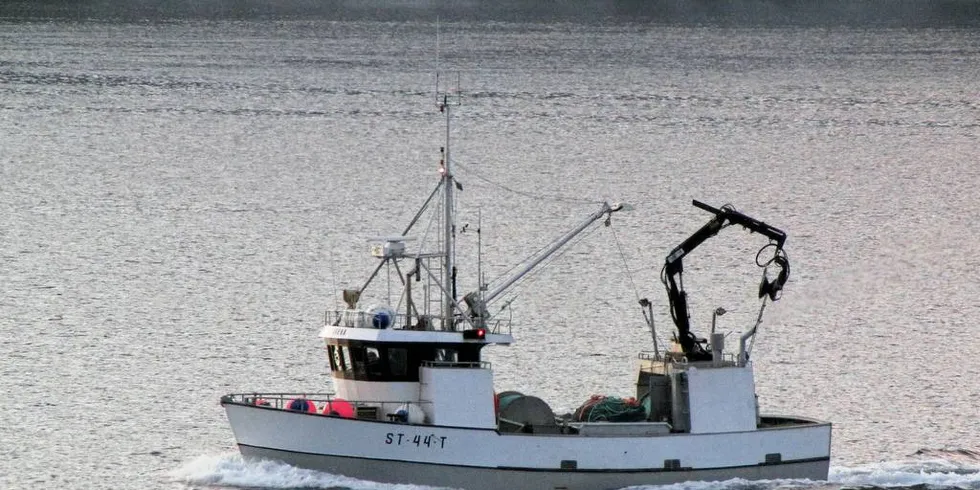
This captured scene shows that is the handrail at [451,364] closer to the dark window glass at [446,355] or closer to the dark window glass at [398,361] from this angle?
the dark window glass at [446,355]

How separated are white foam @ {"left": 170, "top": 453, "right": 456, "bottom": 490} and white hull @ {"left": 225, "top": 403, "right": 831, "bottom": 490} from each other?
0.63ft

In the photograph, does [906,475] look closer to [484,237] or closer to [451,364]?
[451,364]

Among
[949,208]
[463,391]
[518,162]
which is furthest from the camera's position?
[518,162]

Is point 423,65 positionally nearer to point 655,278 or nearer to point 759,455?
point 655,278

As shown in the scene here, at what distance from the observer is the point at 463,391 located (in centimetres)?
4781

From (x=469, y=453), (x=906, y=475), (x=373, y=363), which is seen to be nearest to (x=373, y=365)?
(x=373, y=363)

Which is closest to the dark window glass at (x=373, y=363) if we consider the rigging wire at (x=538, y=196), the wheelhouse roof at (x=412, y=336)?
the wheelhouse roof at (x=412, y=336)

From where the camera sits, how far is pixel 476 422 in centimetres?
4766

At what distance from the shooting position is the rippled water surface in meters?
60.4

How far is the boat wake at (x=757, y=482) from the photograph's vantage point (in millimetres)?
47688

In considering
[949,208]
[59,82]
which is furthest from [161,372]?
[59,82]

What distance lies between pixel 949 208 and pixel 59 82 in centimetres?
8951

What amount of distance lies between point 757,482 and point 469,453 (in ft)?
24.6

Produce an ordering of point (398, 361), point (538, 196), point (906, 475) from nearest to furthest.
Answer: point (398, 361), point (906, 475), point (538, 196)
